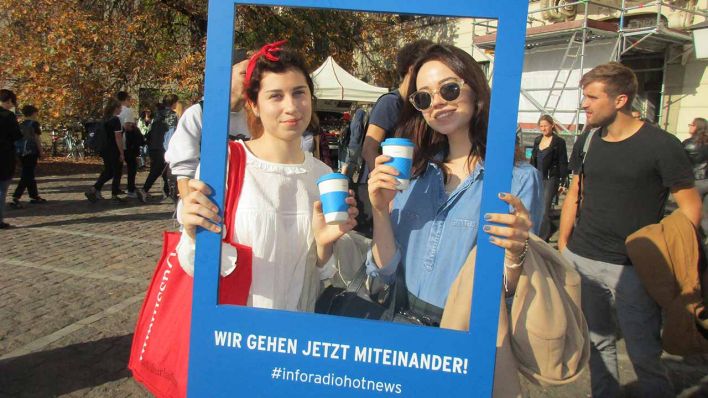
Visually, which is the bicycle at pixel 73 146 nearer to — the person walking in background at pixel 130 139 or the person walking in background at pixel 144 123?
the person walking in background at pixel 144 123

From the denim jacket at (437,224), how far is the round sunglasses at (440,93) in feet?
0.75

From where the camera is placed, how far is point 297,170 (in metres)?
1.68

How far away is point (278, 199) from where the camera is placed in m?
1.62

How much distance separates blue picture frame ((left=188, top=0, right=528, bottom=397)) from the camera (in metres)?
1.25

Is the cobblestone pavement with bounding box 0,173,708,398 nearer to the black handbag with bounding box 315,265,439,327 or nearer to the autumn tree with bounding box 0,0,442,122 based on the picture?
the black handbag with bounding box 315,265,439,327

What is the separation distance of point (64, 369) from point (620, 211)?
348 cm

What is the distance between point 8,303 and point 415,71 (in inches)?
171

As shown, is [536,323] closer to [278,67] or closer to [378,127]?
[278,67]

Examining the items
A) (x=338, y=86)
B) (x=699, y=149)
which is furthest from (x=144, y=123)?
(x=338, y=86)

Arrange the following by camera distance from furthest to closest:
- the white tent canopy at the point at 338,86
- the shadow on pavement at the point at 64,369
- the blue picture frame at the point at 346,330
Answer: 1. the shadow on pavement at the point at 64,369
2. the white tent canopy at the point at 338,86
3. the blue picture frame at the point at 346,330

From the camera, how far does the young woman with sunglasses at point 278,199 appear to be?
1.57 metres

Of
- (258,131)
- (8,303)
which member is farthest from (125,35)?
(258,131)

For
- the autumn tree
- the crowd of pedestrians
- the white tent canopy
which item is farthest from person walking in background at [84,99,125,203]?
the crowd of pedestrians

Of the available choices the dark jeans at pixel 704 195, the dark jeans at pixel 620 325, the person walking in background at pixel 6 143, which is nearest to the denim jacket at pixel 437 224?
the dark jeans at pixel 620 325
